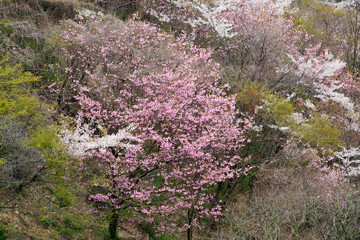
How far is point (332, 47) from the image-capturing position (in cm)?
2270

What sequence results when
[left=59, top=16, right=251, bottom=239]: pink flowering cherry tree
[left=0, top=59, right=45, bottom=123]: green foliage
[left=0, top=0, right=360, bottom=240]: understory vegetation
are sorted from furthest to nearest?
[left=59, top=16, right=251, bottom=239]: pink flowering cherry tree → [left=0, top=0, right=360, bottom=240]: understory vegetation → [left=0, top=59, right=45, bottom=123]: green foliage

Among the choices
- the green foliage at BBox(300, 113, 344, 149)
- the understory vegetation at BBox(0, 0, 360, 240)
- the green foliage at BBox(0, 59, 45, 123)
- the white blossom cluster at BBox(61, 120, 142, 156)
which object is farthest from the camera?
the green foliage at BBox(300, 113, 344, 149)

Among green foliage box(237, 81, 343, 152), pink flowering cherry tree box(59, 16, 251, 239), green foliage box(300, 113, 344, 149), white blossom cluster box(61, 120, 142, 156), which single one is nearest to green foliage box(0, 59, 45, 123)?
white blossom cluster box(61, 120, 142, 156)

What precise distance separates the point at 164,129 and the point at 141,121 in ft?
2.75

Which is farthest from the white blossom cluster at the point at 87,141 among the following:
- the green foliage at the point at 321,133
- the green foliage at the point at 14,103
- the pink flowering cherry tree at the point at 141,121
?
the green foliage at the point at 321,133

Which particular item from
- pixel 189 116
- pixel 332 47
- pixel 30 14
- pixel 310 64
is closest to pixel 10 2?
pixel 30 14

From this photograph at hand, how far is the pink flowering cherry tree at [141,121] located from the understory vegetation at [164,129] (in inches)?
3.0

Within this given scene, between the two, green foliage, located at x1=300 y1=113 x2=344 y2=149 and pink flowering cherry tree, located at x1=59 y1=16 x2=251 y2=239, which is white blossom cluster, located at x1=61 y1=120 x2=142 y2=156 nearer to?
pink flowering cherry tree, located at x1=59 y1=16 x2=251 y2=239

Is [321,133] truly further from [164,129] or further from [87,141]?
[87,141]

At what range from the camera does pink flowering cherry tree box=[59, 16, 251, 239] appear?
10359 millimetres

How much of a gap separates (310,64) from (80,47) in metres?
11.7

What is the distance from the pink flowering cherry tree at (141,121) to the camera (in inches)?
408

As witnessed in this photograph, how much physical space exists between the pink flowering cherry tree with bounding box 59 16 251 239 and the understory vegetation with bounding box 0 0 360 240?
8 centimetres

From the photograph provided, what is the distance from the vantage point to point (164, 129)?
1051 centimetres
